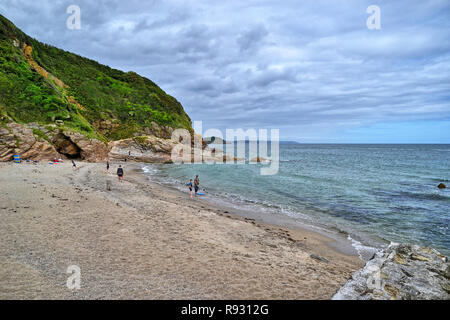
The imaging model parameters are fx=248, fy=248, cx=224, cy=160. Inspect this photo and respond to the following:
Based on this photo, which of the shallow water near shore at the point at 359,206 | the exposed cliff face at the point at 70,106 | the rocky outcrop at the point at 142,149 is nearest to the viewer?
the shallow water near shore at the point at 359,206

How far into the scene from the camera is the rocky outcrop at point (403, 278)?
572 centimetres

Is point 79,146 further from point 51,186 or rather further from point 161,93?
point 161,93

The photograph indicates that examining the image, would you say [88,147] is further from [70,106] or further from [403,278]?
[403,278]

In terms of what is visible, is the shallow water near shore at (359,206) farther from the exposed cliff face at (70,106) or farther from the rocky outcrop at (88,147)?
the exposed cliff face at (70,106)

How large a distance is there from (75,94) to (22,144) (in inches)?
1436

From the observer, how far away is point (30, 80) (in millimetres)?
38969

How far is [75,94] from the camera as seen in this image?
5975cm

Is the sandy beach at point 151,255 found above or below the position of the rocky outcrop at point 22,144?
below

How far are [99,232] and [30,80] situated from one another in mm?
42410

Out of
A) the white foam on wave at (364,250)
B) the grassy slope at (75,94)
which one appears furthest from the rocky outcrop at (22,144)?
the white foam on wave at (364,250)

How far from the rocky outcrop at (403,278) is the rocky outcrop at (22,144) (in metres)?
33.4

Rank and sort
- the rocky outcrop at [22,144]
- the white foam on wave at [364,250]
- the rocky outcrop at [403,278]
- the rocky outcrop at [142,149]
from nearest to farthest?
the rocky outcrop at [403,278] < the white foam on wave at [364,250] < the rocky outcrop at [22,144] < the rocky outcrop at [142,149]
